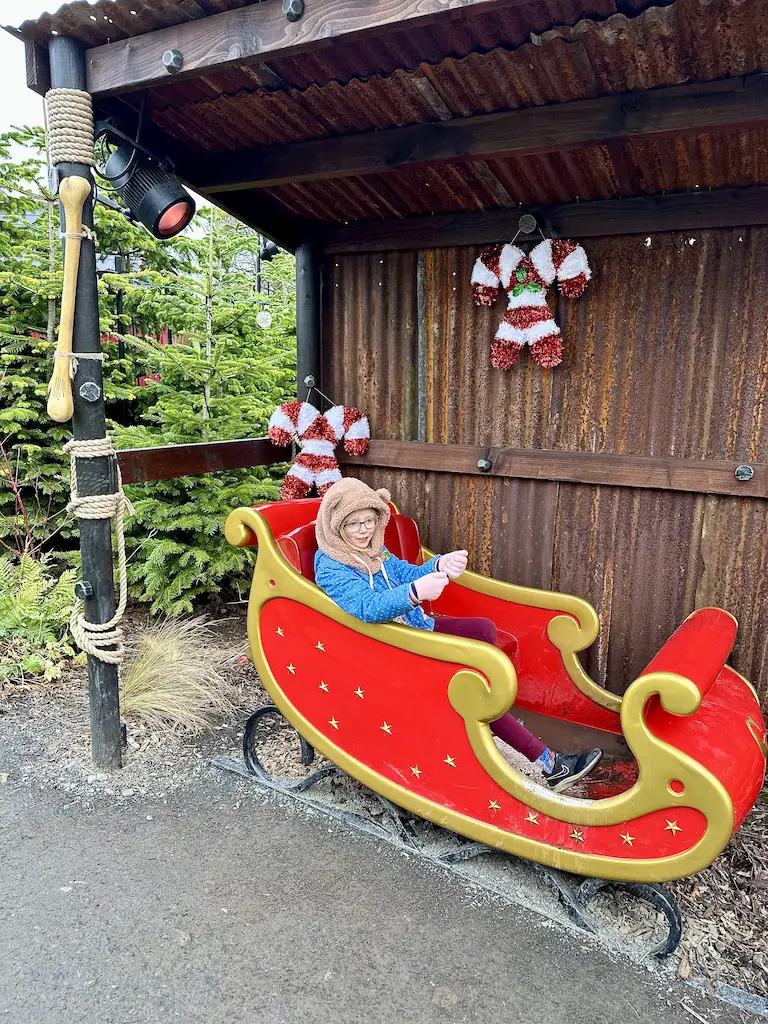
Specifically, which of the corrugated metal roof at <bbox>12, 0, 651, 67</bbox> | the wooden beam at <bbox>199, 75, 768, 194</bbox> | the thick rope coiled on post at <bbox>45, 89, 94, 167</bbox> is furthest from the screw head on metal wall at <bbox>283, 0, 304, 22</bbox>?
the thick rope coiled on post at <bbox>45, 89, 94, 167</bbox>

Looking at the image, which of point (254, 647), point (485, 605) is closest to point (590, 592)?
point (485, 605)

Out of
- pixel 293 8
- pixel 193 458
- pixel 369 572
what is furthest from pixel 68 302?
pixel 369 572

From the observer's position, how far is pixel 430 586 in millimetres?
2182

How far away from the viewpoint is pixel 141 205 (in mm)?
2801

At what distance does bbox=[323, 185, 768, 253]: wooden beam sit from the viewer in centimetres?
280

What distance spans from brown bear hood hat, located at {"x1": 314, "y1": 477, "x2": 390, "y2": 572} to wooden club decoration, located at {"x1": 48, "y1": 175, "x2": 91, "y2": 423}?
1061 mm

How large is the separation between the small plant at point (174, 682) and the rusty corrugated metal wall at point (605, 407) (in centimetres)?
142

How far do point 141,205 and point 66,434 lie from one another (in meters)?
2.76

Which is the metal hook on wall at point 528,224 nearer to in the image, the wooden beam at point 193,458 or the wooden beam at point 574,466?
the wooden beam at point 574,466

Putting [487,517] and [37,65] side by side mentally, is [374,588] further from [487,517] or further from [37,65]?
[37,65]

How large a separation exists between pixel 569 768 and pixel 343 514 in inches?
51.1

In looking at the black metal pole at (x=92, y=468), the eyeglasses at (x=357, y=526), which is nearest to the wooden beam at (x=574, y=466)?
the eyeglasses at (x=357, y=526)

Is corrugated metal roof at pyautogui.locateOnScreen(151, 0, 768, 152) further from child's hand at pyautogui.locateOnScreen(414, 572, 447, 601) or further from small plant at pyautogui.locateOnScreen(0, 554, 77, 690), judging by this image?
small plant at pyautogui.locateOnScreen(0, 554, 77, 690)

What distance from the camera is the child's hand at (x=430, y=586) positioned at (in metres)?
2.17
